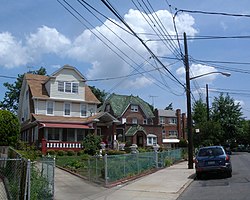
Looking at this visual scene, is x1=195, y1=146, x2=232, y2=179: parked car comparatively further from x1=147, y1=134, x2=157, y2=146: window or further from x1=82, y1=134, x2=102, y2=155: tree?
x1=147, y1=134, x2=157, y2=146: window

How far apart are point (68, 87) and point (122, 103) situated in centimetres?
2206

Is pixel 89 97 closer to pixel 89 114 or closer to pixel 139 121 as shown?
pixel 89 114

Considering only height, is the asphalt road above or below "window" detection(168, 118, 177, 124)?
below

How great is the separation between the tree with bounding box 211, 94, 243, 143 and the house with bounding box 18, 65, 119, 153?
78.9 feet

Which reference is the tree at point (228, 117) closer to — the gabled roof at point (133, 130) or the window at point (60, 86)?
the gabled roof at point (133, 130)

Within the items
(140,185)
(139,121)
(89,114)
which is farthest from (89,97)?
(140,185)

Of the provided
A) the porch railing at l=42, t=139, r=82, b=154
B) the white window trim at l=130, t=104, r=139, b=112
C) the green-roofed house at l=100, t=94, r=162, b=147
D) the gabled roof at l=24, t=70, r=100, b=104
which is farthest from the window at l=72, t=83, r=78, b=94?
the white window trim at l=130, t=104, r=139, b=112

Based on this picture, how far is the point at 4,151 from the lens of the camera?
20.5 m

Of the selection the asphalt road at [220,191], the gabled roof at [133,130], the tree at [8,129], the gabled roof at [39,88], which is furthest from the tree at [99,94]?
the asphalt road at [220,191]

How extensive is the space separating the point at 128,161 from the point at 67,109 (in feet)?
72.7

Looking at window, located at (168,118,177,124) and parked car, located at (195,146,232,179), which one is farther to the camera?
window, located at (168,118,177,124)

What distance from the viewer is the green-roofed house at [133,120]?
175 ft

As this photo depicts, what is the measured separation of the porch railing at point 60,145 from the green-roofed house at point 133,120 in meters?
16.2

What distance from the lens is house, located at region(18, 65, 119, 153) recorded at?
37.5 meters
